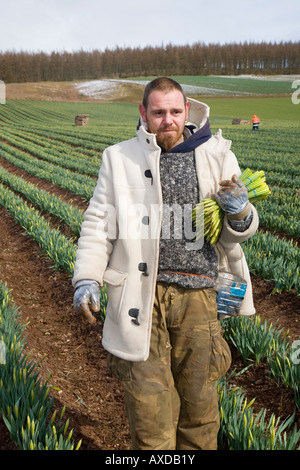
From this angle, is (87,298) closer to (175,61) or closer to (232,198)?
(232,198)

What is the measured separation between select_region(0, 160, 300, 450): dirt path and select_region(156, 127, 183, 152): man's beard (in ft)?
5.44

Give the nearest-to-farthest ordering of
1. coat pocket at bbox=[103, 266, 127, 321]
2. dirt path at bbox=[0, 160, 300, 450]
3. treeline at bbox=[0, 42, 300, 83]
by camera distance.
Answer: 1. coat pocket at bbox=[103, 266, 127, 321]
2. dirt path at bbox=[0, 160, 300, 450]
3. treeline at bbox=[0, 42, 300, 83]

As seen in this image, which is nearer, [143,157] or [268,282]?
[143,157]

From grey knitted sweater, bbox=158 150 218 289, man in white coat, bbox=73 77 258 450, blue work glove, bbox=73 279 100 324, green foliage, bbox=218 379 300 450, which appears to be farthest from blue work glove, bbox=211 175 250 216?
green foliage, bbox=218 379 300 450

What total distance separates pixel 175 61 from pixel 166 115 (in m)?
93.9

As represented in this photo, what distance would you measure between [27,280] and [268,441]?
3.90 metres

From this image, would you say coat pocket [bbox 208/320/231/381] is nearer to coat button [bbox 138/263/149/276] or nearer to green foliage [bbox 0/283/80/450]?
coat button [bbox 138/263/149/276]

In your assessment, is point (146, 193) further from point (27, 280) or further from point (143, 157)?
point (27, 280)

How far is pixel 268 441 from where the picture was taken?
1.85m

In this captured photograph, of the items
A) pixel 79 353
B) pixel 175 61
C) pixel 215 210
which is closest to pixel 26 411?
pixel 215 210

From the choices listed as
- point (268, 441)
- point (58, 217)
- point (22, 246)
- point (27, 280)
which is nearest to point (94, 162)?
point (58, 217)

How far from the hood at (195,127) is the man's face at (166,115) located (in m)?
0.05

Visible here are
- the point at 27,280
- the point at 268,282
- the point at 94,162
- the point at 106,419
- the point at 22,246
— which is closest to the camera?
the point at 106,419

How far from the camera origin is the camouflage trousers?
5.96ft
